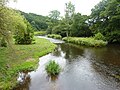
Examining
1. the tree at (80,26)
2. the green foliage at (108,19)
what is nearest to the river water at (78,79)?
the green foliage at (108,19)

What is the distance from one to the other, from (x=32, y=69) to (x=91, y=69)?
6.91 m

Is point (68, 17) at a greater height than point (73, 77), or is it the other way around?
point (68, 17)

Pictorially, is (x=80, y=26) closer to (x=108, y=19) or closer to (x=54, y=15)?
(x=108, y=19)

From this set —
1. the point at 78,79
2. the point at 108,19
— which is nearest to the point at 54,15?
the point at 108,19

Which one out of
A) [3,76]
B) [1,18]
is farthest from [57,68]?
[1,18]

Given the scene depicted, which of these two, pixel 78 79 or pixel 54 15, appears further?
pixel 54 15

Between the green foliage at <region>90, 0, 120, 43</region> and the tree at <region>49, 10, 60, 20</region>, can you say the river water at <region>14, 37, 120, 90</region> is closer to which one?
the green foliage at <region>90, 0, 120, 43</region>

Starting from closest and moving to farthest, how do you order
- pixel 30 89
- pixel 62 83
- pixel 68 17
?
pixel 30 89 → pixel 62 83 → pixel 68 17

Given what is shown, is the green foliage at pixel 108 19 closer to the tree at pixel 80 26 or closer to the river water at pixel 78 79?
the tree at pixel 80 26

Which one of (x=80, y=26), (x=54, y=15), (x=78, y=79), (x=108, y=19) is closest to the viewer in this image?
(x=78, y=79)

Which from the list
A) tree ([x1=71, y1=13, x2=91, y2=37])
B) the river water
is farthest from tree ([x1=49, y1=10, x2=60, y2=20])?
the river water

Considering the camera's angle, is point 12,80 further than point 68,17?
No

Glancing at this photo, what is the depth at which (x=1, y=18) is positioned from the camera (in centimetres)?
1803

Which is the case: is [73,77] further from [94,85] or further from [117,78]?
[117,78]
